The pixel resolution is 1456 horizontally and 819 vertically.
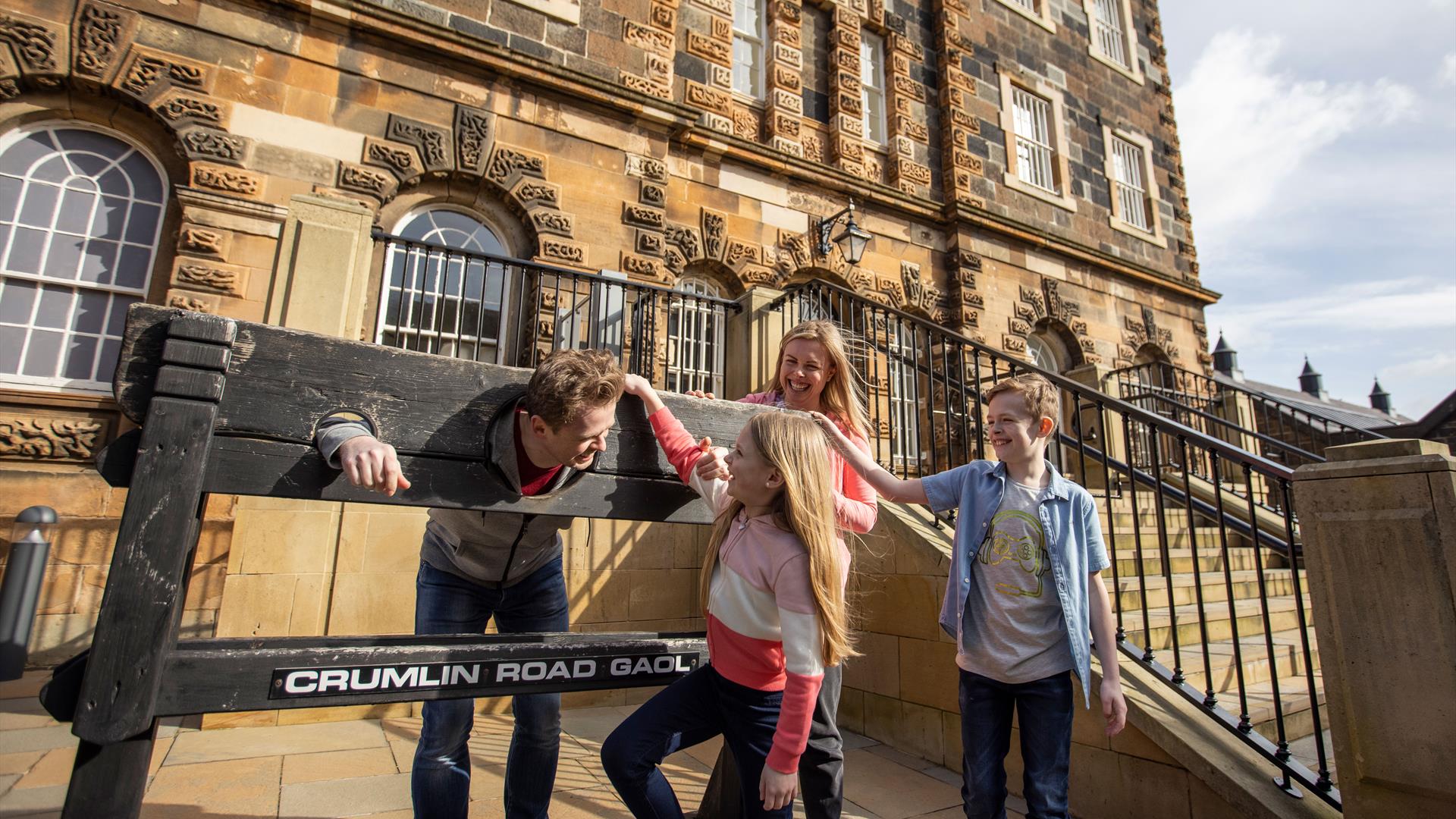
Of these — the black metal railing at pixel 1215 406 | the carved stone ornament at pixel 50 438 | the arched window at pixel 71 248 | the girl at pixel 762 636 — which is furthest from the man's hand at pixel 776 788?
the black metal railing at pixel 1215 406

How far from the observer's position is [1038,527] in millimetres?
2609

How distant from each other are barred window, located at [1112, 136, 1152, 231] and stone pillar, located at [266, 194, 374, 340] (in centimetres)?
1430


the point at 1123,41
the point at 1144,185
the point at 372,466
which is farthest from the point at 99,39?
the point at 1123,41

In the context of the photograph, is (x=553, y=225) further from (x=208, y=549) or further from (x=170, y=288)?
(x=208, y=549)

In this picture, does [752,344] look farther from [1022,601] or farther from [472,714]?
[472,714]

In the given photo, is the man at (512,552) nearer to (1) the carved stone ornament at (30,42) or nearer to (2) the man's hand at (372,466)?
(2) the man's hand at (372,466)

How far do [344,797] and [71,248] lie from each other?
573 centimetres

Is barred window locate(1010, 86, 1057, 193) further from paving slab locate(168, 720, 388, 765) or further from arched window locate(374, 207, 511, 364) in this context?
paving slab locate(168, 720, 388, 765)

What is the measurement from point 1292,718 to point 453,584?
4.37 metres

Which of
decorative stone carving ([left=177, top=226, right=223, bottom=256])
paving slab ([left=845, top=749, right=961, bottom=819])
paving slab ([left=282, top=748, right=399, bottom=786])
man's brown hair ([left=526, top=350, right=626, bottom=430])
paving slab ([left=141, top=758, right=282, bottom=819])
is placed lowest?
paving slab ([left=845, top=749, right=961, bottom=819])

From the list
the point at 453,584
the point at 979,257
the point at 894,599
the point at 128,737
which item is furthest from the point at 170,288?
the point at 979,257

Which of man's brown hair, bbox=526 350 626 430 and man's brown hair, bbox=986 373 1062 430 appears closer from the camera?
man's brown hair, bbox=526 350 626 430

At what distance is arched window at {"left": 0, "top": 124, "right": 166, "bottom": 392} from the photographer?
562 cm

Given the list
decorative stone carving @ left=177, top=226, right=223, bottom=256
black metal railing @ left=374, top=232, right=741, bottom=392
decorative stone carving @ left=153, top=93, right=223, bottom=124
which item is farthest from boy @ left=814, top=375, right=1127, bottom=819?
decorative stone carving @ left=153, top=93, right=223, bottom=124
